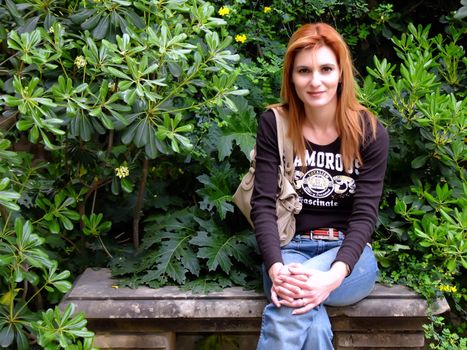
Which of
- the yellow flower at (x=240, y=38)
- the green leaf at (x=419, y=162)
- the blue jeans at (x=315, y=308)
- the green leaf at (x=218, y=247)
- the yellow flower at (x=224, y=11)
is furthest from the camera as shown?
the yellow flower at (x=240, y=38)

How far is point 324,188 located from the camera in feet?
8.80

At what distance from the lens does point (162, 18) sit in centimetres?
267

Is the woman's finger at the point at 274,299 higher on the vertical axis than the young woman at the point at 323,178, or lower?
lower

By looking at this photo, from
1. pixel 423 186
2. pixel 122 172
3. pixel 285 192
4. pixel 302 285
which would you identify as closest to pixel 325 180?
pixel 285 192

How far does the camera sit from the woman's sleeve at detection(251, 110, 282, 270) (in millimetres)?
2578

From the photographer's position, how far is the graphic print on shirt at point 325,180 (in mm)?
2668

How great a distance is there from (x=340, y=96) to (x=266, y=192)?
474 mm

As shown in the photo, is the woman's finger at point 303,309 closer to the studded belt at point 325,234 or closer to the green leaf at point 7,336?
the studded belt at point 325,234

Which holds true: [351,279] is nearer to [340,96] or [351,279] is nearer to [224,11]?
[340,96]

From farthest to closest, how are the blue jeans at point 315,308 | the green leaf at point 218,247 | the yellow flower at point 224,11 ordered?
1. the yellow flower at point 224,11
2. the green leaf at point 218,247
3. the blue jeans at point 315,308

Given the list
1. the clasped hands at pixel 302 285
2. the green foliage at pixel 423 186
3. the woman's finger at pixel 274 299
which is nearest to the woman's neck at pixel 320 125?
the green foliage at pixel 423 186

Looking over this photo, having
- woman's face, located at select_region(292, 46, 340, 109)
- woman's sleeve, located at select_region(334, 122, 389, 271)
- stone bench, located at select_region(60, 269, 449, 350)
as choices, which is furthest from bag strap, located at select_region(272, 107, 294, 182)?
stone bench, located at select_region(60, 269, 449, 350)

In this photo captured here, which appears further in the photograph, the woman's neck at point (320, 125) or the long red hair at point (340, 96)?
the woman's neck at point (320, 125)

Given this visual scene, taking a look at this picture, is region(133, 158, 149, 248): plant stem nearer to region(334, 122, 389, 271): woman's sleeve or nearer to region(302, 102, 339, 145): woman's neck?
region(302, 102, 339, 145): woman's neck
